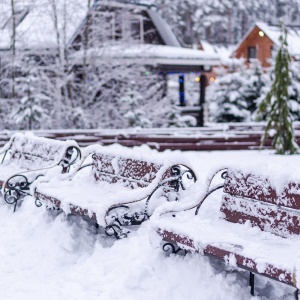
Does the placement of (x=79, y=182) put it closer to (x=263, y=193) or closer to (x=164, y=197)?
(x=164, y=197)

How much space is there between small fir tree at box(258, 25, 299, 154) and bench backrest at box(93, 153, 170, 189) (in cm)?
920

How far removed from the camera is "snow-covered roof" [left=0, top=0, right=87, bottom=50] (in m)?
20.9

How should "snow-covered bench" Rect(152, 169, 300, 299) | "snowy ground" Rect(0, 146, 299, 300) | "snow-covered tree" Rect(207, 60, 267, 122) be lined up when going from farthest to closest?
1. "snow-covered tree" Rect(207, 60, 267, 122)
2. "snowy ground" Rect(0, 146, 299, 300)
3. "snow-covered bench" Rect(152, 169, 300, 299)

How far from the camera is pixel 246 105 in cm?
2542

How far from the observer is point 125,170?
6.54 metres

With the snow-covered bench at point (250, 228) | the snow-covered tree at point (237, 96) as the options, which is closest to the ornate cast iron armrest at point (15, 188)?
the snow-covered bench at point (250, 228)

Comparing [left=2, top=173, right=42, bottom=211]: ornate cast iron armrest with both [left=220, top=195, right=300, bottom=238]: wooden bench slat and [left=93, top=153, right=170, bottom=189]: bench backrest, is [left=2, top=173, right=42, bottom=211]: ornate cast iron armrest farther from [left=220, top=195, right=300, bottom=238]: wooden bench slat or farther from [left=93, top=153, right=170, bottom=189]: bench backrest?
[left=220, top=195, right=300, bottom=238]: wooden bench slat

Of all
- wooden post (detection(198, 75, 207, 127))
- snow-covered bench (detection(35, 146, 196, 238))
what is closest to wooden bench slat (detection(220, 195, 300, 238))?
snow-covered bench (detection(35, 146, 196, 238))

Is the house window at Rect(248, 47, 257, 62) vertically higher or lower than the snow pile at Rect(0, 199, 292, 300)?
higher

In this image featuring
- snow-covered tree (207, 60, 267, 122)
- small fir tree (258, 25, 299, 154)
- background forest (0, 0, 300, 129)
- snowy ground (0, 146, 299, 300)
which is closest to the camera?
snowy ground (0, 146, 299, 300)

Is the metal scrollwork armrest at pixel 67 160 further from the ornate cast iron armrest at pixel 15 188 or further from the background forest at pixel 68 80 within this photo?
the background forest at pixel 68 80

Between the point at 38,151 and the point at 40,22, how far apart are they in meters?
14.2

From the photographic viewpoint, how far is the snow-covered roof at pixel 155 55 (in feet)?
71.7

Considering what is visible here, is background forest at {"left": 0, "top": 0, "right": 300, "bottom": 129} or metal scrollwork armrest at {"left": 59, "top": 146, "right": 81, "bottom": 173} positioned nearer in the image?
metal scrollwork armrest at {"left": 59, "top": 146, "right": 81, "bottom": 173}
